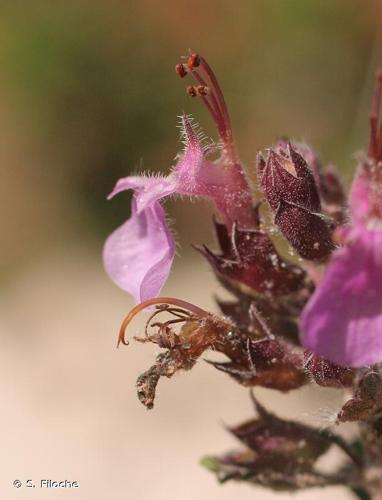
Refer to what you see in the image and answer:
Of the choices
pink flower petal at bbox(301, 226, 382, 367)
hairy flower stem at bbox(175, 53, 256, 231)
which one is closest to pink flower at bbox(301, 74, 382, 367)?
pink flower petal at bbox(301, 226, 382, 367)

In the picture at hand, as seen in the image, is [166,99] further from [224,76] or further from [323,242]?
[323,242]

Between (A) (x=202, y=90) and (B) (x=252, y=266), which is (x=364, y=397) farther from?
(A) (x=202, y=90)

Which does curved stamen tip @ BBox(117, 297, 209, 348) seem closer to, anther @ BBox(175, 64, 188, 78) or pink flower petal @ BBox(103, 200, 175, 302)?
pink flower petal @ BBox(103, 200, 175, 302)

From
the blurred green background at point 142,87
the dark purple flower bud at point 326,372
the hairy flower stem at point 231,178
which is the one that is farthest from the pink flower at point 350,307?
the blurred green background at point 142,87

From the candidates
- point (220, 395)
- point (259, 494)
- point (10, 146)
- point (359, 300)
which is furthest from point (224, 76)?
point (359, 300)

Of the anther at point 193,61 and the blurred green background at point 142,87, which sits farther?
the blurred green background at point 142,87

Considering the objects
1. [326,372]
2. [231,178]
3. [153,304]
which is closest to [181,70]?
[231,178]

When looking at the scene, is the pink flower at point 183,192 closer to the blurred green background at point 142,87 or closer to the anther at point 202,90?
the anther at point 202,90
